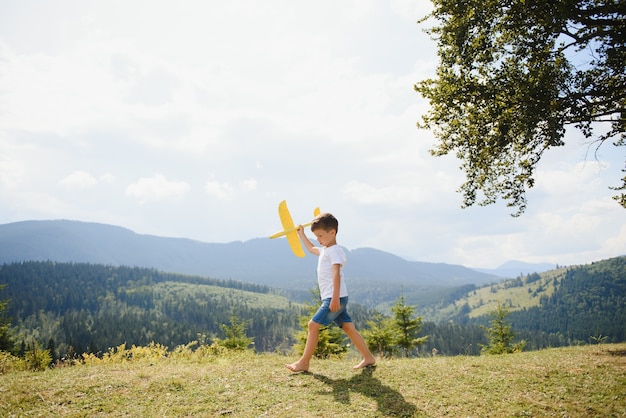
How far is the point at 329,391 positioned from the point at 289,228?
3559 millimetres

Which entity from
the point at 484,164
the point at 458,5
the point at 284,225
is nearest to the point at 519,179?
the point at 484,164

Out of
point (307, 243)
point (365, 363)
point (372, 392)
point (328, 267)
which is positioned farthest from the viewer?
point (307, 243)

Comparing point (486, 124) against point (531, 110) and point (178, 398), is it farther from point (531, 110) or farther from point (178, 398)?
point (178, 398)

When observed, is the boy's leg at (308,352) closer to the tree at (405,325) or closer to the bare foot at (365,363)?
the bare foot at (365,363)

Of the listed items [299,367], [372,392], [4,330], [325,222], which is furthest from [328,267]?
[4,330]

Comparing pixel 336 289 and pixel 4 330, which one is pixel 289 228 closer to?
pixel 336 289

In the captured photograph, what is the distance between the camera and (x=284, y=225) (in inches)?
331

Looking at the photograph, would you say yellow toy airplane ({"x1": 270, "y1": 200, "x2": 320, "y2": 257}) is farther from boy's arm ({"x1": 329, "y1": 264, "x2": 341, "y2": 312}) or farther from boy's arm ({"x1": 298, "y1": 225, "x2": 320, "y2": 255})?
boy's arm ({"x1": 329, "y1": 264, "x2": 341, "y2": 312})

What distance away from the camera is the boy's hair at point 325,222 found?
7.21 m

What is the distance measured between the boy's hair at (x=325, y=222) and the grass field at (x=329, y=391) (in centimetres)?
288

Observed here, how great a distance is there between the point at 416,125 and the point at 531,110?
4.13m

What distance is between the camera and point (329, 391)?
604cm

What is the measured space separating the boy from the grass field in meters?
0.41

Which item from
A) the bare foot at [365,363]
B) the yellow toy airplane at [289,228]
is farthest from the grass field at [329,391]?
the yellow toy airplane at [289,228]
